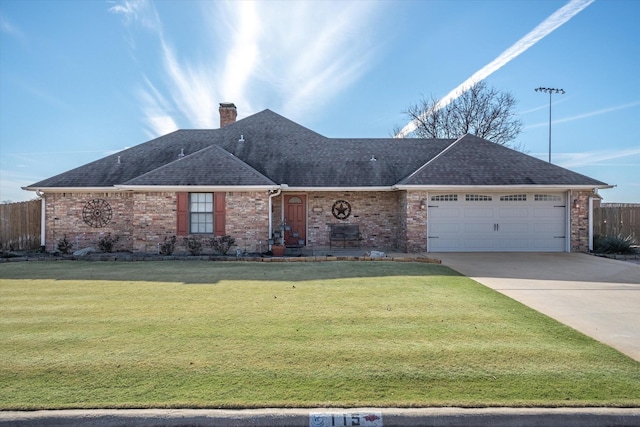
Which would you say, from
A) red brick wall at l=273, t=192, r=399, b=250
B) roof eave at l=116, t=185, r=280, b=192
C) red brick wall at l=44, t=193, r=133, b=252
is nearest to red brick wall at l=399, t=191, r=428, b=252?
red brick wall at l=273, t=192, r=399, b=250

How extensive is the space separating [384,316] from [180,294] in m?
3.83

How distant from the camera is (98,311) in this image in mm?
6129

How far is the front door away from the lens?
16.3m

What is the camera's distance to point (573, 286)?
8586 millimetres

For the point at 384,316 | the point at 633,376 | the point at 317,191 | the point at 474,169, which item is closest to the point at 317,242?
the point at 317,191

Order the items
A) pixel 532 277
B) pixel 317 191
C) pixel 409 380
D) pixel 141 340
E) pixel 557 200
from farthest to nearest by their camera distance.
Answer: pixel 317 191
pixel 557 200
pixel 532 277
pixel 141 340
pixel 409 380

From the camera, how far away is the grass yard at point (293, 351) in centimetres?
347

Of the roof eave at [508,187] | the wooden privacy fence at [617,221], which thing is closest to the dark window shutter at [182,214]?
the roof eave at [508,187]

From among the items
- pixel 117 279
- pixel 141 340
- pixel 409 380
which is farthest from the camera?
pixel 117 279

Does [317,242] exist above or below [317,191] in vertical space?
below

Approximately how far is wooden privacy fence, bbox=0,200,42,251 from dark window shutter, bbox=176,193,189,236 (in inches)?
253

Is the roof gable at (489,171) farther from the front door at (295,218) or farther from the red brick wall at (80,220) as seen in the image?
the red brick wall at (80,220)

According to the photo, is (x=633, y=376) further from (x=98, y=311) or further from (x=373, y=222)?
(x=373, y=222)

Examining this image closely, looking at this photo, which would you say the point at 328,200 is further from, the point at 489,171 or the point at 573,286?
the point at 573,286
